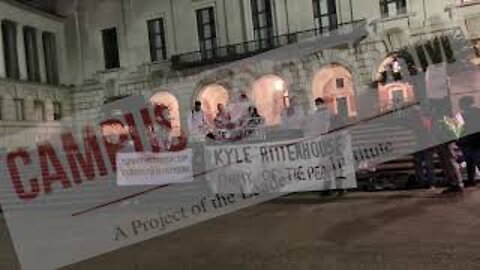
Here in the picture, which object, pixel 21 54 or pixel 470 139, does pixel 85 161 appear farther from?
pixel 21 54

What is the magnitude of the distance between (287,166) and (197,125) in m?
3.81

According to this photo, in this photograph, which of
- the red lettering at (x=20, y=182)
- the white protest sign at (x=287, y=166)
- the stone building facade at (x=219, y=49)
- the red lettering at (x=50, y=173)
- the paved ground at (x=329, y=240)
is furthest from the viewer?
the stone building facade at (x=219, y=49)

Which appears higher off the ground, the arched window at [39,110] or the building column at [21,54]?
the building column at [21,54]

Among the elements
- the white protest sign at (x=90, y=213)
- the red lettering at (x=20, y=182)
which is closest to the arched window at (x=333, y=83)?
the red lettering at (x=20, y=182)

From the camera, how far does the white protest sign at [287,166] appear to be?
13.5 meters

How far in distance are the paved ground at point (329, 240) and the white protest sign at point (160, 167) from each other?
9.47ft

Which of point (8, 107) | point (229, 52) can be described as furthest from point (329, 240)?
point (8, 107)

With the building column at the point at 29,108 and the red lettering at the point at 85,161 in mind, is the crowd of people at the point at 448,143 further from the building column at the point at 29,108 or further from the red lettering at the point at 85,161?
the building column at the point at 29,108

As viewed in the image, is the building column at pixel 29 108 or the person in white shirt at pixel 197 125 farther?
the building column at pixel 29 108

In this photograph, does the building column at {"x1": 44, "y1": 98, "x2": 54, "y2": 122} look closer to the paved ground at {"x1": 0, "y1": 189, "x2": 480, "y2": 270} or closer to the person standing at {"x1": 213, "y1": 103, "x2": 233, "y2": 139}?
the person standing at {"x1": 213, "y1": 103, "x2": 233, "y2": 139}

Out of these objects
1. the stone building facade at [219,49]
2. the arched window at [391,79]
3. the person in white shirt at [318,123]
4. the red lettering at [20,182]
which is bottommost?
the red lettering at [20,182]

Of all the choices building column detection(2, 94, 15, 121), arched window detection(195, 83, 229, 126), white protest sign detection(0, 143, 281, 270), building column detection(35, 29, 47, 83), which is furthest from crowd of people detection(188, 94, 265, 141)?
building column detection(35, 29, 47, 83)

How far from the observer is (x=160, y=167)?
14930mm

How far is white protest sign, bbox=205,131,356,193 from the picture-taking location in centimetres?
1353
